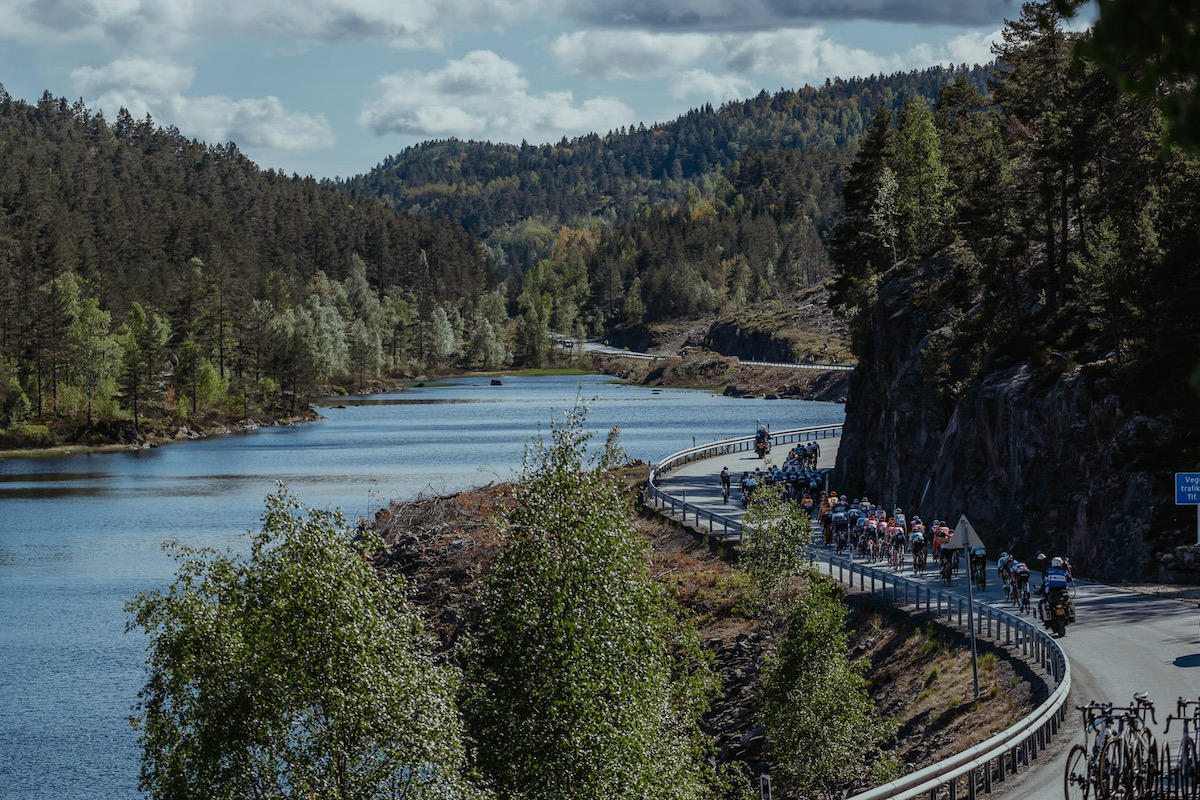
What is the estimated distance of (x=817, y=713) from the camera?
84.0 feet

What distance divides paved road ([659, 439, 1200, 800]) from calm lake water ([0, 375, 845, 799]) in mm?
15112

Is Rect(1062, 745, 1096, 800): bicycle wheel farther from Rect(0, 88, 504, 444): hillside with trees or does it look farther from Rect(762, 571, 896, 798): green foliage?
Result: Rect(0, 88, 504, 444): hillside with trees

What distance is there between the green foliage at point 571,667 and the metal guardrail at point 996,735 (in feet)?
13.9

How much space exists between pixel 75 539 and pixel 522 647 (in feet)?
156

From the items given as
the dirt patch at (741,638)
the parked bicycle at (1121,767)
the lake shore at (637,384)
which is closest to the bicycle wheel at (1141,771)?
the parked bicycle at (1121,767)

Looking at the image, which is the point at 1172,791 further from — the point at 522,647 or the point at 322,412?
the point at 322,412

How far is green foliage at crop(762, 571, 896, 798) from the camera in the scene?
83.6 feet

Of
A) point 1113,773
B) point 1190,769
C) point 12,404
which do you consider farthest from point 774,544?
point 12,404

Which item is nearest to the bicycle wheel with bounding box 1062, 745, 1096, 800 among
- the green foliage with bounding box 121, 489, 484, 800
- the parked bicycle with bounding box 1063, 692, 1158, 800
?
the parked bicycle with bounding box 1063, 692, 1158, 800

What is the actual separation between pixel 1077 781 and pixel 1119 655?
1068cm

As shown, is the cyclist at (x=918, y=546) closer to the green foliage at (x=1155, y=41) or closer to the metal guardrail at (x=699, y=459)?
the metal guardrail at (x=699, y=459)

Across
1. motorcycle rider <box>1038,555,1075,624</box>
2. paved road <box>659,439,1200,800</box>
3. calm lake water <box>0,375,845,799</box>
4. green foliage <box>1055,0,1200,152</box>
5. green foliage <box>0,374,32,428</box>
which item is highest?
green foliage <box>1055,0,1200,152</box>

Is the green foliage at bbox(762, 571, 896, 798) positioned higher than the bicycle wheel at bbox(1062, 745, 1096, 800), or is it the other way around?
the bicycle wheel at bbox(1062, 745, 1096, 800)

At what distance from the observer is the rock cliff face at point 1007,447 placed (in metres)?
37.7
